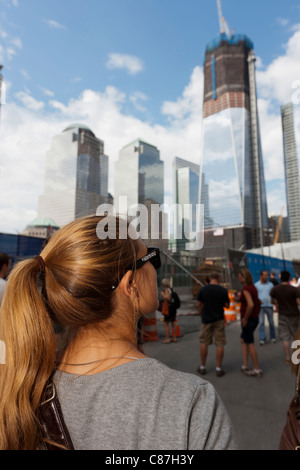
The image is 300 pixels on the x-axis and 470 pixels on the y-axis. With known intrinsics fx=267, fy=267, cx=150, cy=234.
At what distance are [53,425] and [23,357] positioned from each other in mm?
223

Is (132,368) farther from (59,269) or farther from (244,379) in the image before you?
(244,379)

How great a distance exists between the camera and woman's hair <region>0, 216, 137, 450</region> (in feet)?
2.71

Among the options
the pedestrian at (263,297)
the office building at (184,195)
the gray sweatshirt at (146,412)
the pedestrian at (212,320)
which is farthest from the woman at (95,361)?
the pedestrian at (263,297)

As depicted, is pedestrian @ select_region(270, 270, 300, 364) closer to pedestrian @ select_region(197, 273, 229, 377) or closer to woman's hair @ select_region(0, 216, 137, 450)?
pedestrian @ select_region(197, 273, 229, 377)

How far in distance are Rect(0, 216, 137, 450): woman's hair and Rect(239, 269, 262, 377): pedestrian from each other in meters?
4.85

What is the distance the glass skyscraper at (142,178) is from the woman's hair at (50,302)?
0.49m

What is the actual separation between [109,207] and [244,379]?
492 cm

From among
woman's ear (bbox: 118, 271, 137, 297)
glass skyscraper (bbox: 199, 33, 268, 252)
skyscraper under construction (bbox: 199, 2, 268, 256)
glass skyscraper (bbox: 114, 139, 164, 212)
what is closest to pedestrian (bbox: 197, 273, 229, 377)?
glass skyscraper (bbox: 114, 139, 164, 212)

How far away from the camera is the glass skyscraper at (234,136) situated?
57031 mm

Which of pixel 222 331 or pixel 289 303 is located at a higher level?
pixel 289 303

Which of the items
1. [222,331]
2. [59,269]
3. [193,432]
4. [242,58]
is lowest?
[222,331]

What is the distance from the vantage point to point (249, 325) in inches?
202

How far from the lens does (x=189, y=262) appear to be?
13867 mm
